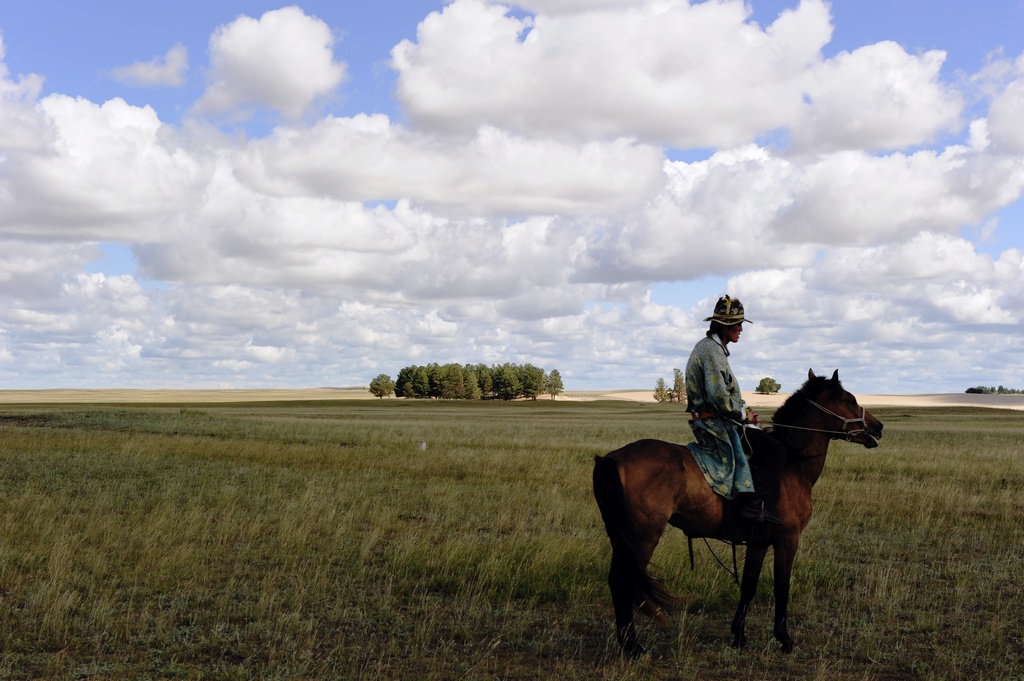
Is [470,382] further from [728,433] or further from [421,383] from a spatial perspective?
[728,433]

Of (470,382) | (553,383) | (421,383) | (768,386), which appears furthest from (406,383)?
(768,386)

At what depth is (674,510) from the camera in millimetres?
7246

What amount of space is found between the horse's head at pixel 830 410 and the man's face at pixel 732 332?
1.13 meters

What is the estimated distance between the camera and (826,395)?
330 inches

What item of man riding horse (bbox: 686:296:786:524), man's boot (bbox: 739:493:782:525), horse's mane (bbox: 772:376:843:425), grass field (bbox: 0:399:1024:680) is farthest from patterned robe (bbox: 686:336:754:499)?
grass field (bbox: 0:399:1024:680)

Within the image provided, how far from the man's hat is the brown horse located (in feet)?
4.15

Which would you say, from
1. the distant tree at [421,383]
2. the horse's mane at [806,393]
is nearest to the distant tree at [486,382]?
the distant tree at [421,383]

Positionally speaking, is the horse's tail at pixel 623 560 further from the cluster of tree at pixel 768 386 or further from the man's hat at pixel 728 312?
the cluster of tree at pixel 768 386

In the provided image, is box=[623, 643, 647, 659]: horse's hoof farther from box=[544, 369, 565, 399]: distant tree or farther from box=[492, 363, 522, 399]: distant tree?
box=[544, 369, 565, 399]: distant tree

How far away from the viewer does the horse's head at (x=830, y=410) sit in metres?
8.23

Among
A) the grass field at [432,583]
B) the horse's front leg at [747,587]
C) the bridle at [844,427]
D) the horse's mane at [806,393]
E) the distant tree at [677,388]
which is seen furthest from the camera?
the distant tree at [677,388]

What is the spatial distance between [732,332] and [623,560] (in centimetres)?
238

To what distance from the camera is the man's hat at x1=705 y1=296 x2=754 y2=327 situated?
7633 millimetres

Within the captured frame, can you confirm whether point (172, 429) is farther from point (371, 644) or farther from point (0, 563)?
point (371, 644)
